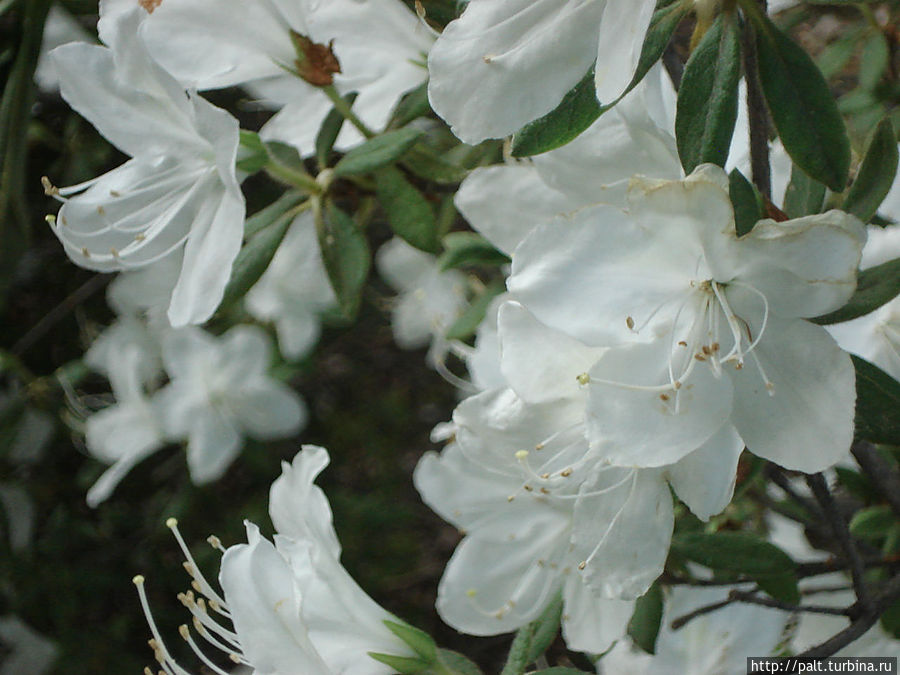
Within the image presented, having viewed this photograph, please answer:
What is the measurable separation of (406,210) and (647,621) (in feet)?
1.75

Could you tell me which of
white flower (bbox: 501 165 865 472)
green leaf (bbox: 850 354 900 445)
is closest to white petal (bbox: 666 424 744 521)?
white flower (bbox: 501 165 865 472)

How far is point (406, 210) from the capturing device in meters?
1.18

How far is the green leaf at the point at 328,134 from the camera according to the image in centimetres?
122

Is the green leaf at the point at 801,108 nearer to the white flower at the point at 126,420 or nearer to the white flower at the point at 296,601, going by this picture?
the white flower at the point at 296,601

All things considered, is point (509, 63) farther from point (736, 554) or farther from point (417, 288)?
point (417, 288)

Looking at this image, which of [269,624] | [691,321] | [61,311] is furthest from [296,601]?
[61,311]

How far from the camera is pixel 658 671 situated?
4.07 ft

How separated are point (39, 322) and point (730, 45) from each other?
7.40ft

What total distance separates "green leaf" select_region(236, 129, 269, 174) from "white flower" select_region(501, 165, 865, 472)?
0.45 m

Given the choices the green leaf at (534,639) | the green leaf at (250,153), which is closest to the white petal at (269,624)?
the green leaf at (534,639)

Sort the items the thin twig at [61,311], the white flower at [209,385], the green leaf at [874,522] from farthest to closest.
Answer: the thin twig at [61,311] < the white flower at [209,385] < the green leaf at [874,522]

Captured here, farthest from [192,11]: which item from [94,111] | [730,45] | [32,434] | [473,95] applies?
[32,434]

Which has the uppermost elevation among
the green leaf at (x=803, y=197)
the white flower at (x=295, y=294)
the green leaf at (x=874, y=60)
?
the green leaf at (x=803, y=197)

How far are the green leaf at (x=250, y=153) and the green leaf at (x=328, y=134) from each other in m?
0.14
